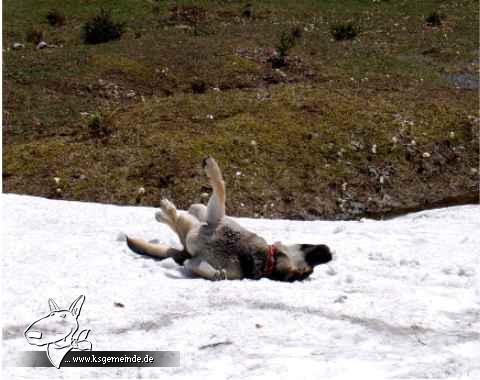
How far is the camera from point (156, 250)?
10547mm

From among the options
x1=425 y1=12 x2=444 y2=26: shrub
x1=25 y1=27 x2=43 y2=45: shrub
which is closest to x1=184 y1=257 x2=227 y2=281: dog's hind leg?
x1=25 y1=27 x2=43 y2=45: shrub

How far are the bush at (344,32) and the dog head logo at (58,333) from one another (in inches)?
975

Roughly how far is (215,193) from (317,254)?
161 cm

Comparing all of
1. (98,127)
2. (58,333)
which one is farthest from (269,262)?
(98,127)

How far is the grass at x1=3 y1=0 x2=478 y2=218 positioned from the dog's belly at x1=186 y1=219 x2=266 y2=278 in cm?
767

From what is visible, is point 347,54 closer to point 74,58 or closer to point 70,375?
point 74,58

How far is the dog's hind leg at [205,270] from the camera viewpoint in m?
9.45

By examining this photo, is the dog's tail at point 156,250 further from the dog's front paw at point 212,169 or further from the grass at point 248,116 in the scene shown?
the grass at point 248,116

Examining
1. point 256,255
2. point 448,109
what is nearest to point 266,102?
point 448,109

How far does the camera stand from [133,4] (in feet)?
118

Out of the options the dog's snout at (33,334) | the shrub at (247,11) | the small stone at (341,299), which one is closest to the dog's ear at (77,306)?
the dog's snout at (33,334)

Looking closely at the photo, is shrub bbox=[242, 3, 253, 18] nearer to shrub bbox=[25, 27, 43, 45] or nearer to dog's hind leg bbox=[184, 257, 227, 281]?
shrub bbox=[25, 27, 43, 45]

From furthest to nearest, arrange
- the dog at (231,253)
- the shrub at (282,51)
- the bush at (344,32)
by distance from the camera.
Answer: the bush at (344,32) < the shrub at (282,51) < the dog at (231,253)

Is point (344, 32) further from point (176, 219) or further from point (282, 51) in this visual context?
point (176, 219)
